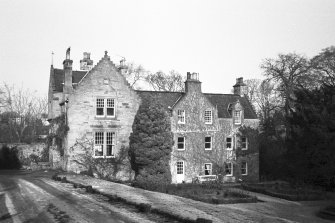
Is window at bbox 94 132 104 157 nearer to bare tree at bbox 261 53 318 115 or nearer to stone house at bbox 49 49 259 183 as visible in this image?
stone house at bbox 49 49 259 183

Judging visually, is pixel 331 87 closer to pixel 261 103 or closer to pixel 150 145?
pixel 150 145

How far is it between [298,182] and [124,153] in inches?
695

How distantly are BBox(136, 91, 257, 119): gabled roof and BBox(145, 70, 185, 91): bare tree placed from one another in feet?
91.7

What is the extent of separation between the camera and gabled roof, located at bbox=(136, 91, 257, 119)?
4347 cm

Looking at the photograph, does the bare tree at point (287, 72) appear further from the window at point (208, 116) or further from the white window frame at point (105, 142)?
the white window frame at point (105, 142)

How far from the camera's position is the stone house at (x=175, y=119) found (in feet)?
125

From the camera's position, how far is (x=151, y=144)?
124ft

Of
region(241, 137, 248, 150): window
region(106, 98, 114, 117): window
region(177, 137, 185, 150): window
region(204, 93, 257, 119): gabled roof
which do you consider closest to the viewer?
region(106, 98, 114, 117): window

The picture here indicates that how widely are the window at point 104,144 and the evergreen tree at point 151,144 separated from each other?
6.51 feet

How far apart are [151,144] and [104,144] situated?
194 inches

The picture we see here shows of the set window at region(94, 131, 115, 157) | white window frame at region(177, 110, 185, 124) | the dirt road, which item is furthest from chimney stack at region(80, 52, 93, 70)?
the dirt road

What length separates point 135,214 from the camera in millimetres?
15930

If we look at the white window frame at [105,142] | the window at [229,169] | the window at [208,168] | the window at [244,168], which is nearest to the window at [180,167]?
the window at [208,168]

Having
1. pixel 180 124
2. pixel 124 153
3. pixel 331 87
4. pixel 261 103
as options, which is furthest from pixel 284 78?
pixel 124 153
